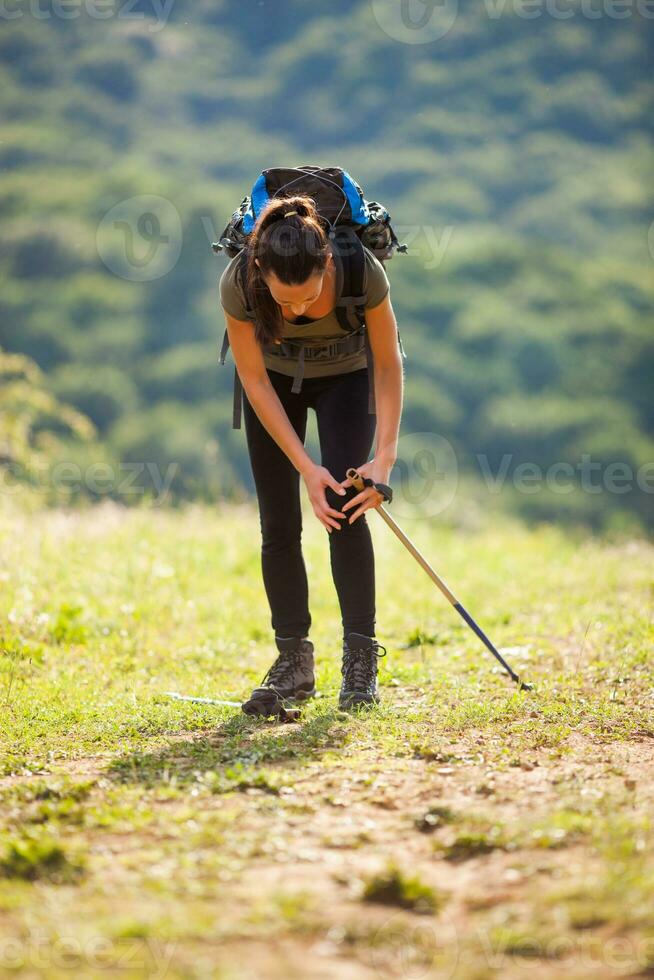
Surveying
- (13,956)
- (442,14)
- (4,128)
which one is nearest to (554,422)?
(442,14)

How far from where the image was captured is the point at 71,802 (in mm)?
3127

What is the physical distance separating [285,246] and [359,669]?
182 cm

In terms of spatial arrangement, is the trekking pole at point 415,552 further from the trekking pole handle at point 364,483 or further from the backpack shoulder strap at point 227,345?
the backpack shoulder strap at point 227,345

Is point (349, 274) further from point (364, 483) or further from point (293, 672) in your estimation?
point (293, 672)

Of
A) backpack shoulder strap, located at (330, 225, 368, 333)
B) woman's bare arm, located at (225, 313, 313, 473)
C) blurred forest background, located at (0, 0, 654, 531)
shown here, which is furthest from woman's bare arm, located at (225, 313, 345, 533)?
blurred forest background, located at (0, 0, 654, 531)

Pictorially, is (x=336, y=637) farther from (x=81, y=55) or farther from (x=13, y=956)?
(x=81, y=55)

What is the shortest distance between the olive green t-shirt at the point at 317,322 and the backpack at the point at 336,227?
0.10 ft

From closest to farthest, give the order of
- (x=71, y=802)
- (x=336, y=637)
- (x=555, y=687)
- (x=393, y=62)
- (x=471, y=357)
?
1. (x=71, y=802)
2. (x=555, y=687)
3. (x=336, y=637)
4. (x=471, y=357)
5. (x=393, y=62)

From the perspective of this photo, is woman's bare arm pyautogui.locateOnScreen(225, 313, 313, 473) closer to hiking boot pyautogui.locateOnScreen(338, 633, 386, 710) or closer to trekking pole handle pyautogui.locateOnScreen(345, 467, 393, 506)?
trekking pole handle pyautogui.locateOnScreen(345, 467, 393, 506)

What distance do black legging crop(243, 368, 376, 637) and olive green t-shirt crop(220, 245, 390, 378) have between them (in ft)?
0.18

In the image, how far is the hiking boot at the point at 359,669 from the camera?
4234mm

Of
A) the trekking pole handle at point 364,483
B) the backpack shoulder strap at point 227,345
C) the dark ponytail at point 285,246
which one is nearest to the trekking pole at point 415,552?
the trekking pole handle at point 364,483

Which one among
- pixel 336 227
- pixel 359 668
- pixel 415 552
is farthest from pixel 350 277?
pixel 359 668

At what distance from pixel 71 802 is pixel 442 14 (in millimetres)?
72276
